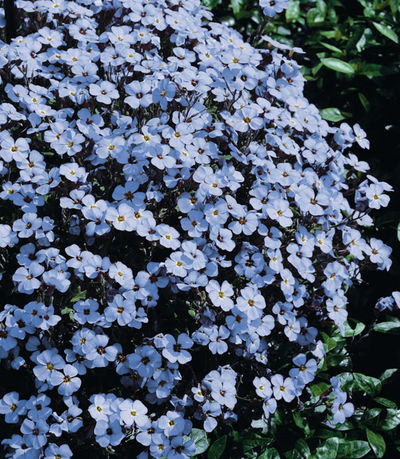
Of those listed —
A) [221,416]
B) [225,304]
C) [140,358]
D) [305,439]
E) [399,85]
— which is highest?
[399,85]

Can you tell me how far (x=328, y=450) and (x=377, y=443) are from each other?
256mm

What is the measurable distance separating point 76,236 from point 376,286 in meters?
1.98

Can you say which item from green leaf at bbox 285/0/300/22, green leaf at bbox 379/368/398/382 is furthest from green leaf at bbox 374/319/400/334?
green leaf at bbox 285/0/300/22

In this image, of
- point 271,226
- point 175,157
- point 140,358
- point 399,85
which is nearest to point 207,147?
point 175,157

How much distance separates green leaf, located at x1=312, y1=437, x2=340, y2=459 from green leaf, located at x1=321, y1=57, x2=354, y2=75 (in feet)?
8.28

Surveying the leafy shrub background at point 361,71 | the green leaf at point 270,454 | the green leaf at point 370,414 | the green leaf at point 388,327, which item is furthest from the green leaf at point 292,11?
the green leaf at point 270,454

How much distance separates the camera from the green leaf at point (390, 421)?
289 centimetres

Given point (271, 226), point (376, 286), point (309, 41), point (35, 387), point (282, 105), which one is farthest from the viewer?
point (309, 41)

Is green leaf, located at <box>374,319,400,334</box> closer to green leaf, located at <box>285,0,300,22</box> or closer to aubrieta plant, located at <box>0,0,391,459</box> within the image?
aubrieta plant, located at <box>0,0,391,459</box>

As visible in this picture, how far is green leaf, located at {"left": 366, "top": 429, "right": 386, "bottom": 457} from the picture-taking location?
276cm

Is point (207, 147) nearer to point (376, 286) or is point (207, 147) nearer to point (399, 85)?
point (376, 286)

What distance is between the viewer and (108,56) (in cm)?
294

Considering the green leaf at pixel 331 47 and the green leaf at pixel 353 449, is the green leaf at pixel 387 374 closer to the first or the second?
the green leaf at pixel 353 449

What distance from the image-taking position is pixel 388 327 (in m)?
3.29
